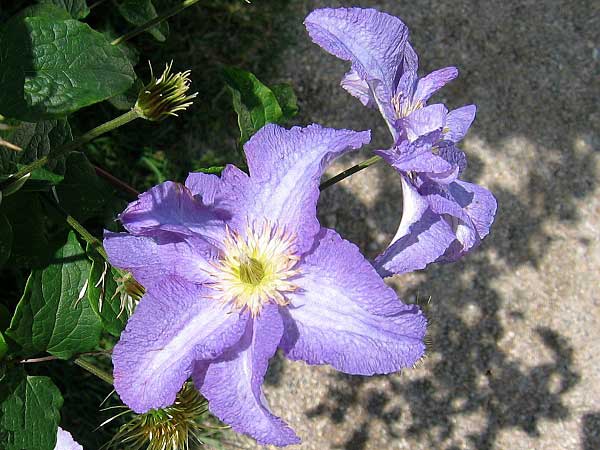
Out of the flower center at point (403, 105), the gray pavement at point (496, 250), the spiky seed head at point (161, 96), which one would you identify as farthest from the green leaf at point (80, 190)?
the gray pavement at point (496, 250)

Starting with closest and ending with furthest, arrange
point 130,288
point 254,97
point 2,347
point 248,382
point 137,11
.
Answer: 1. point 248,382
2. point 130,288
3. point 2,347
4. point 254,97
5. point 137,11

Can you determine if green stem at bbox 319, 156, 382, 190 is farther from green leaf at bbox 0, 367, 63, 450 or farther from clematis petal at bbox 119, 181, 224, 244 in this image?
green leaf at bbox 0, 367, 63, 450

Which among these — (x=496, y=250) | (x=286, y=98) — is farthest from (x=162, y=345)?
(x=496, y=250)

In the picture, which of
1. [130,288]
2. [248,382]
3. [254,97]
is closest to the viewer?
[248,382]

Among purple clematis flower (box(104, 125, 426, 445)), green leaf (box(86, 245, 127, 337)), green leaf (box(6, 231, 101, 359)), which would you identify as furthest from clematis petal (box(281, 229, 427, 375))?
green leaf (box(6, 231, 101, 359))

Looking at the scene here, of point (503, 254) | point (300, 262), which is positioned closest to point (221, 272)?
point (300, 262)

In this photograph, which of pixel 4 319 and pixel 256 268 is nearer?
pixel 256 268

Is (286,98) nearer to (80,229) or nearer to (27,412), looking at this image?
(80,229)
